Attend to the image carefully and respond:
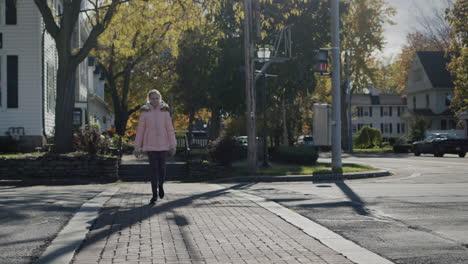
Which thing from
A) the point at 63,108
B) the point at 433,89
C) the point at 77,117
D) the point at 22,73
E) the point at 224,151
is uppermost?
the point at 433,89

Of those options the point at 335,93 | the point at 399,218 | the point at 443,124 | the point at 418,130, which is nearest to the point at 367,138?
the point at 418,130

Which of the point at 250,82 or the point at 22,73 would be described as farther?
the point at 22,73

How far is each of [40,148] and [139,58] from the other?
676 inches

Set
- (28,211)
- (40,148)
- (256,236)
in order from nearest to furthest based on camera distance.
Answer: (256,236)
(28,211)
(40,148)

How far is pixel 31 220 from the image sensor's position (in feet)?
26.9

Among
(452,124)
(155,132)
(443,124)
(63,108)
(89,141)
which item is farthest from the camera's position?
(452,124)

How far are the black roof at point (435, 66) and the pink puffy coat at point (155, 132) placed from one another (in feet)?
205

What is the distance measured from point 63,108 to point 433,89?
56.7m

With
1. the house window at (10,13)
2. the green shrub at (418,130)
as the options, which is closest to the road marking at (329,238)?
the house window at (10,13)

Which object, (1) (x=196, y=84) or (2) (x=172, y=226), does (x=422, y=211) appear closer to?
(2) (x=172, y=226)

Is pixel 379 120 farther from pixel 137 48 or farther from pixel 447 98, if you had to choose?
pixel 137 48

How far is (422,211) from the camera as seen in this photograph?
9258 mm

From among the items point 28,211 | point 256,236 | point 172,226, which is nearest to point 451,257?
point 256,236

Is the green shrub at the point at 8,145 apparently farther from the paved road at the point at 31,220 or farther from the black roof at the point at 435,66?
the black roof at the point at 435,66
